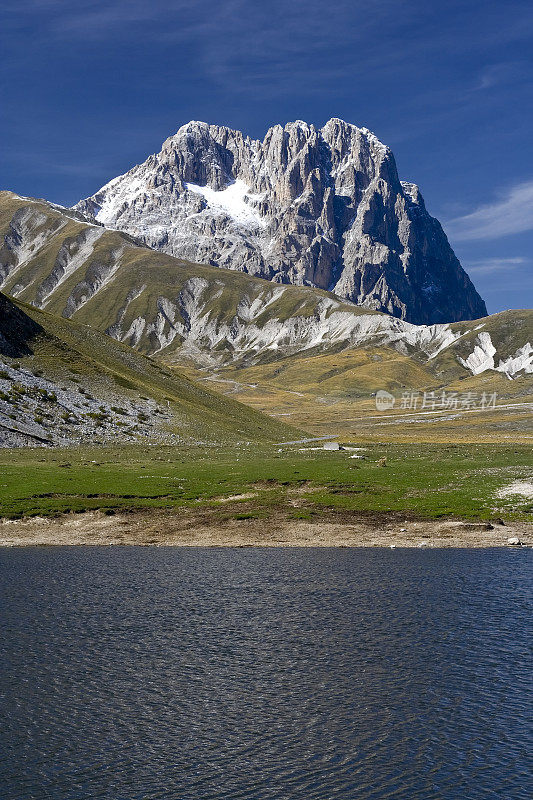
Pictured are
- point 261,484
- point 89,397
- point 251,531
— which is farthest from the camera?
point 89,397

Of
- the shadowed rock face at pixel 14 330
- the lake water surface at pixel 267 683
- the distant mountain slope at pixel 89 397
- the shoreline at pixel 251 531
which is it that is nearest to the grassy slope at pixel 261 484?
the shoreline at pixel 251 531

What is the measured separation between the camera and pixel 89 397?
105000 mm

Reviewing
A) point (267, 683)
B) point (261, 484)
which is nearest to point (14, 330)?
point (261, 484)

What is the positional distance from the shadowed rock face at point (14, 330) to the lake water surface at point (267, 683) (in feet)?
253

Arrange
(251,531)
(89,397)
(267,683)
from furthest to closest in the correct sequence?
(89,397) → (251,531) → (267,683)

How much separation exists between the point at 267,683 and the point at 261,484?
4027 centimetres

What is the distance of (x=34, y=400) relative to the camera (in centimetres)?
9694

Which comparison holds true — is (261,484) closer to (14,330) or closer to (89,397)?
(89,397)

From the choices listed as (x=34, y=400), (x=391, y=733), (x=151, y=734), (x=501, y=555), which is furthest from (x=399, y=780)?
(x=34, y=400)

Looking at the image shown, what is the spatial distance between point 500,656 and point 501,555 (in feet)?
56.6

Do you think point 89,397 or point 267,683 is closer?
point 267,683

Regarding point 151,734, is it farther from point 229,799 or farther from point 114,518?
point 114,518

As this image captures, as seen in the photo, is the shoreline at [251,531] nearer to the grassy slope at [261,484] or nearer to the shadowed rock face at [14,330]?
the grassy slope at [261,484]

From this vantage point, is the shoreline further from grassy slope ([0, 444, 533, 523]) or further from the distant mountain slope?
the distant mountain slope
